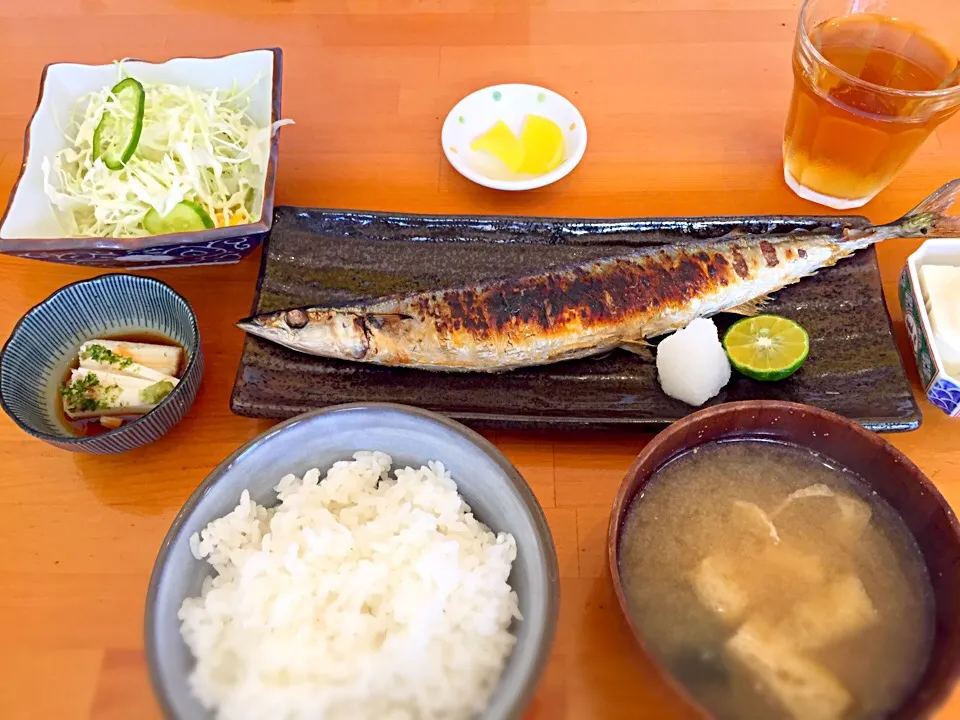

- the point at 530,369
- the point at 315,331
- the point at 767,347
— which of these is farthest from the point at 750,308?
the point at 315,331

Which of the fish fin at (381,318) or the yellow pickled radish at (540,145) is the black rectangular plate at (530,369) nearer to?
the fish fin at (381,318)

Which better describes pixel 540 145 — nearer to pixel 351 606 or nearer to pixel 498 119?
pixel 498 119

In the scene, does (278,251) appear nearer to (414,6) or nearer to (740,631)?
(414,6)

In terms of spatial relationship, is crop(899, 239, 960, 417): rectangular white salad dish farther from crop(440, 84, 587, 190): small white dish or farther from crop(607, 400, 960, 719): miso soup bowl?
crop(440, 84, 587, 190): small white dish

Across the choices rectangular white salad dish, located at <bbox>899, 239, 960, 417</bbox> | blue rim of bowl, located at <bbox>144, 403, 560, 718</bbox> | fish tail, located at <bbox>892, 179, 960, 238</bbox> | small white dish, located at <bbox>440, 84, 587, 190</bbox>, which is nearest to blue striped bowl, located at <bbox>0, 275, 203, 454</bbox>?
blue rim of bowl, located at <bbox>144, 403, 560, 718</bbox>

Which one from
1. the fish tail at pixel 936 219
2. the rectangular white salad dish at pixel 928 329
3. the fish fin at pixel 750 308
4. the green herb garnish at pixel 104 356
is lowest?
the green herb garnish at pixel 104 356

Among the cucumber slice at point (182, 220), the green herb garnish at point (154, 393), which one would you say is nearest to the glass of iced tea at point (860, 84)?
the cucumber slice at point (182, 220)
